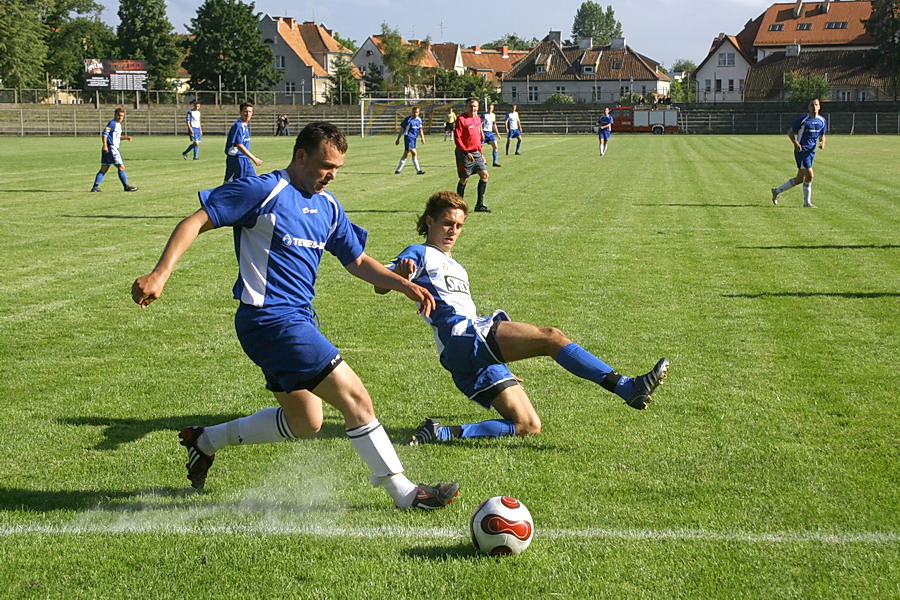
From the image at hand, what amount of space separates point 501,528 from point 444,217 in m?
2.34

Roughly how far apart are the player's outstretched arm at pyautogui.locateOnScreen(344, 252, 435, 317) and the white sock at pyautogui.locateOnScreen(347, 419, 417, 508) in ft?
2.33

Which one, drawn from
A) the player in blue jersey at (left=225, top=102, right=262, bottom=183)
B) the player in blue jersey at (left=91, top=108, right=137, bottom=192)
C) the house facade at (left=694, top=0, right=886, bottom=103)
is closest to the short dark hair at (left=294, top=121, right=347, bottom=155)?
the player in blue jersey at (left=225, top=102, right=262, bottom=183)

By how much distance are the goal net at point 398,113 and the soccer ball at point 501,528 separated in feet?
213

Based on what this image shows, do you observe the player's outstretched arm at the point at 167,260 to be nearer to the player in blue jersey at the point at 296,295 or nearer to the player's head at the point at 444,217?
the player in blue jersey at the point at 296,295

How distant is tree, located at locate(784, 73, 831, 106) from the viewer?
85.4m

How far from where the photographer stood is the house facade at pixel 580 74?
11094cm

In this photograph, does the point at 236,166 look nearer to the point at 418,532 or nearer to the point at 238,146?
the point at 238,146

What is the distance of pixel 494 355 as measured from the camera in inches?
223

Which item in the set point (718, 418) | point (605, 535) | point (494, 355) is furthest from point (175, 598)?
point (718, 418)

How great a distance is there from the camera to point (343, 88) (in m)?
92.1

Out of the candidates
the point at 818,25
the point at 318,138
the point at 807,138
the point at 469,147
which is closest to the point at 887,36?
the point at 818,25

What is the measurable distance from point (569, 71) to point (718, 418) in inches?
4336

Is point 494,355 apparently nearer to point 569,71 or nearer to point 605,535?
point 605,535

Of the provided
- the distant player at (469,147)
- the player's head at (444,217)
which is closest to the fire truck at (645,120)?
the distant player at (469,147)
